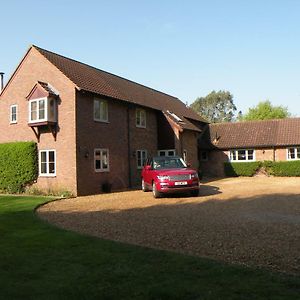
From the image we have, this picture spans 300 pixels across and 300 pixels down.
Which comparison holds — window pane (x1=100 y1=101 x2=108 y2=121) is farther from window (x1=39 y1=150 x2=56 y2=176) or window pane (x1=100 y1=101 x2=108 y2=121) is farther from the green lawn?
the green lawn

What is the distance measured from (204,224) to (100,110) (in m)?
14.8

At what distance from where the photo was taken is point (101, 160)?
2438 centimetres

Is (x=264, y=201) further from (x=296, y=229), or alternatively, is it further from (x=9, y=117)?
(x=9, y=117)

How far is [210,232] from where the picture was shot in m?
10.2

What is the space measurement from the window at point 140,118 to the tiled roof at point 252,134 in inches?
415

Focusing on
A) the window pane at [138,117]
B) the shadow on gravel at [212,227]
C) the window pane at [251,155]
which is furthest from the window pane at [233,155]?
the shadow on gravel at [212,227]

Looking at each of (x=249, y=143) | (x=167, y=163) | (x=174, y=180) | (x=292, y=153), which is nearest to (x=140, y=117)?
(x=167, y=163)

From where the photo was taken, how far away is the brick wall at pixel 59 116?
2236cm

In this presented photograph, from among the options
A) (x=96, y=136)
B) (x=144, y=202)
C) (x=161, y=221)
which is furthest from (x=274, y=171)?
(x=161, y=221)

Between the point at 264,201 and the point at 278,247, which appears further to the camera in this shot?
the point at 264,201

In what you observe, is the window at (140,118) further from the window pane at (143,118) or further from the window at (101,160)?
the window at (101,160)

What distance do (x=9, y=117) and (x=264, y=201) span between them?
655 inches

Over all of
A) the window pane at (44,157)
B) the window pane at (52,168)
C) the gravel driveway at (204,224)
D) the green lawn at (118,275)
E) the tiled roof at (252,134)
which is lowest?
the green lawn at (118,275)

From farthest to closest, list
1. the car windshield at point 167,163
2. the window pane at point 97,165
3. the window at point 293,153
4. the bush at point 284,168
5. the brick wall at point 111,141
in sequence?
the window at point 293,153 < the bush at point 284,168 < the window pane at point 97,165 < the brick wall at point 111,141 < the car windshield at point 167,163
